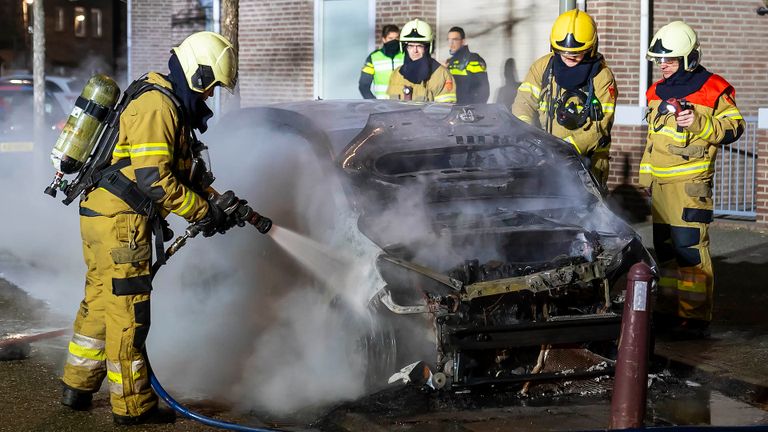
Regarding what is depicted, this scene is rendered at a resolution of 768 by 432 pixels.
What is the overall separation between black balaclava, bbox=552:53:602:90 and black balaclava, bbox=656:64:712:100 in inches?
21.5

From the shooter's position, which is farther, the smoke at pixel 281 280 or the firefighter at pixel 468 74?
the firefighter at pixel 468 74

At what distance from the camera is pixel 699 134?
267 inches

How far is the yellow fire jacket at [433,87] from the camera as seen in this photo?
34.0 feet

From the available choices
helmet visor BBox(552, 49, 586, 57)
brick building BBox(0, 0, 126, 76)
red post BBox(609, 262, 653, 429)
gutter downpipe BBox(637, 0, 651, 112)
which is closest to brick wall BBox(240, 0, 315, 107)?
gutter downpipe BBox(637, 0, 651, 112)

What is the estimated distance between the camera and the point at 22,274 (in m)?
9.14

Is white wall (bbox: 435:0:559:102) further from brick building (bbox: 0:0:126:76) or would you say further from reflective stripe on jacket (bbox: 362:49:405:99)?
brick building (bbox: 0:0:126:76)

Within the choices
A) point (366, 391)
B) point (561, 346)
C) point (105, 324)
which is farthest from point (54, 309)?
point (561, 346)

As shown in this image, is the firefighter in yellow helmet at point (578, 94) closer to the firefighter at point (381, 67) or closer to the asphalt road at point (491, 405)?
the asphalt road at point (491, 405)

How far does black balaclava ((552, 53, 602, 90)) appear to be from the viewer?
7.39 m

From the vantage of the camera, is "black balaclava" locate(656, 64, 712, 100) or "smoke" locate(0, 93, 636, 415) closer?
"smoke" locate(0, 93, 636, 415)

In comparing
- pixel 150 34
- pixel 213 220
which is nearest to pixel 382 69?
pixel 213 220

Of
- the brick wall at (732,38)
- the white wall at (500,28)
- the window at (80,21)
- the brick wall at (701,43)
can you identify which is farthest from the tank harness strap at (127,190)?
the window at (80,21)

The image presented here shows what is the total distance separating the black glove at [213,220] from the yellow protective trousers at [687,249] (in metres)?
3.27

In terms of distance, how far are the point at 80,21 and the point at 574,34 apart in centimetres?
3979
